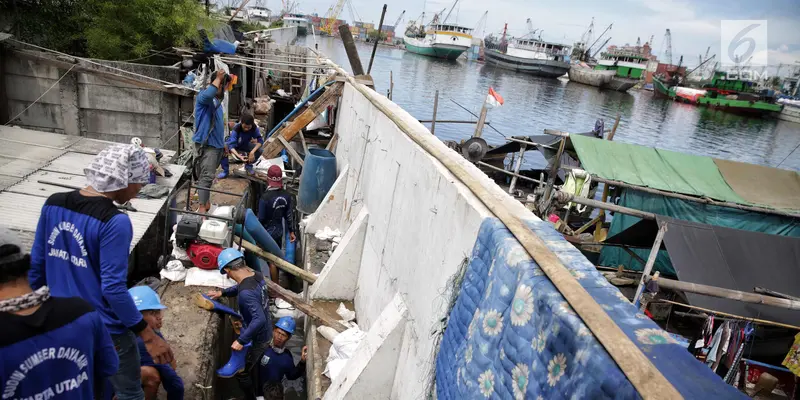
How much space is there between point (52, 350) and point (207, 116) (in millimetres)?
5508

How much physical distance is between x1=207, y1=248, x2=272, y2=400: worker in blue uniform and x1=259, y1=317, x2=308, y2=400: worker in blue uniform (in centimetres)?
18

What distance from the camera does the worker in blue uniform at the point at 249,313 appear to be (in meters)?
4.24

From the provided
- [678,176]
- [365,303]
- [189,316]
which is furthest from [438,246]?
[678,176]

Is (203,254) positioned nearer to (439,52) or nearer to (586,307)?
(586,307)

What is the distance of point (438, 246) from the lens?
10.9 ft

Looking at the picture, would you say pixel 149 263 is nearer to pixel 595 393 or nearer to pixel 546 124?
pixel 595 393

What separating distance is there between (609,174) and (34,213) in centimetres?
1071

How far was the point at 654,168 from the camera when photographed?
1098 cm

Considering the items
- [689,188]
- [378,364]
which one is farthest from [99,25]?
[689,188]

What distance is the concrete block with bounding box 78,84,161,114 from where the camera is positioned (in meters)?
9.47

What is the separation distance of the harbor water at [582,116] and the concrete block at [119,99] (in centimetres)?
1875

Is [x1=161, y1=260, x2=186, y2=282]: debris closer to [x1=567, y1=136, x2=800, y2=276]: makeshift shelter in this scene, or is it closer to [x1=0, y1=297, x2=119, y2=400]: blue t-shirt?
[x1=0, y1=297, x2=119, y2=400]: blue t-shirt

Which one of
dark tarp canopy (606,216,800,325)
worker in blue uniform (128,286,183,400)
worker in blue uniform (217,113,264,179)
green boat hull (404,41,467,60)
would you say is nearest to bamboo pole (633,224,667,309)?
dark tarp canopy (606,216,800,325)

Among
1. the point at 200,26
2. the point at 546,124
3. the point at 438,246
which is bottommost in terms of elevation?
the point at 546,124
